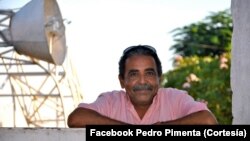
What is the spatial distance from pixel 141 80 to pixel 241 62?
49 centimetres

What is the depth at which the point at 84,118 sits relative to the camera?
2389 mm

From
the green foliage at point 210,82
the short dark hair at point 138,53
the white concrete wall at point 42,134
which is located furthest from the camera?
the green foliage at point 210,82

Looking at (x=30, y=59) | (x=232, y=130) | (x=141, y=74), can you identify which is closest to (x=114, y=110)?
(x=141, y=74)

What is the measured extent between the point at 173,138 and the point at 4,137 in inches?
26.0

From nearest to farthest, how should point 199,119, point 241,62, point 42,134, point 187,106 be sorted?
point 42,134
point 241,62
point 199,119
point 187,106

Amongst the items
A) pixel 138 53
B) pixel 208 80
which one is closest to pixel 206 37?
pixel 208 80

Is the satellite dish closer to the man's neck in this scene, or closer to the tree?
the tree

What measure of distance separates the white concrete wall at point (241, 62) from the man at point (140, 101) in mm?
231

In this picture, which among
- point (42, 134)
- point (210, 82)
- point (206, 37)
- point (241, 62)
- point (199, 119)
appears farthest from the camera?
point (206, 37)

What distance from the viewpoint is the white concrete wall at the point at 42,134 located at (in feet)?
6.81

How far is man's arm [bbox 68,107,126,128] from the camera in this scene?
2340 millimetres

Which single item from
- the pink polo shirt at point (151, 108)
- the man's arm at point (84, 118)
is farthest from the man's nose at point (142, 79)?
the man's arm at point (84, 118)

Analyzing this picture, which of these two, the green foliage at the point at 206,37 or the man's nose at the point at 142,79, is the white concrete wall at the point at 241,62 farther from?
the green foliage at the point at 206,37

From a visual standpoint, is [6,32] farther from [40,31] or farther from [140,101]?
[140,101]
